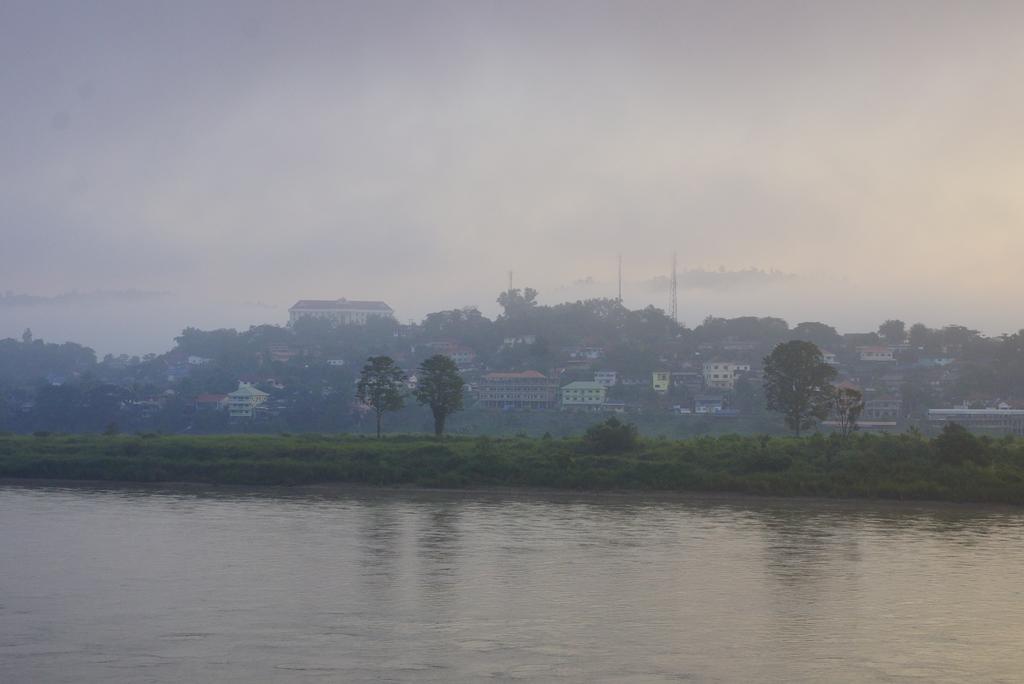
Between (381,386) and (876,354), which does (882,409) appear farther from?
(381,386)

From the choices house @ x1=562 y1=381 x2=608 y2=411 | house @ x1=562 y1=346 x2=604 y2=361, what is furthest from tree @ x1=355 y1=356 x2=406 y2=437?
house @ x1=562 y1=346 x2=604 y2=361

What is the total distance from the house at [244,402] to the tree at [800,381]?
1270 inches

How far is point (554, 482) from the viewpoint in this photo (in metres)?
28.9

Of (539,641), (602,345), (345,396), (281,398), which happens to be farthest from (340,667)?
(602,345)

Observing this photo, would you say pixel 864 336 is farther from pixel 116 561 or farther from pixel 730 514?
pixel 116 561

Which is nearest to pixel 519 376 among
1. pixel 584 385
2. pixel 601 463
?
pixel 584 385

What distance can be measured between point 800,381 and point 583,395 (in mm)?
25849

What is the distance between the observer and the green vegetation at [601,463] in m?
27.6

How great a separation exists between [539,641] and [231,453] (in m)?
21.5

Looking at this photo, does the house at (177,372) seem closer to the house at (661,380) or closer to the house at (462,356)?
the house at (462,356)

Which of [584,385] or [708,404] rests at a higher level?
[584,385]

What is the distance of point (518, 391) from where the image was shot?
61.1 m

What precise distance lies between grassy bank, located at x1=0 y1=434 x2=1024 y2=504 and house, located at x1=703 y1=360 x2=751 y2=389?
32.3 m

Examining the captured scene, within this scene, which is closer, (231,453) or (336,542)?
(336,542)
